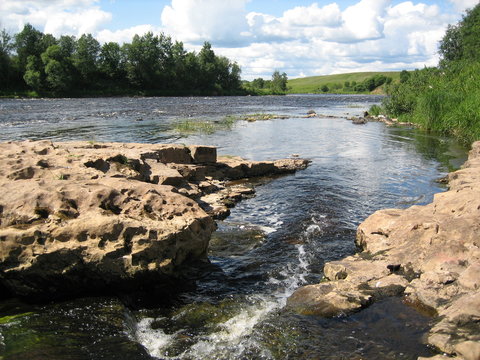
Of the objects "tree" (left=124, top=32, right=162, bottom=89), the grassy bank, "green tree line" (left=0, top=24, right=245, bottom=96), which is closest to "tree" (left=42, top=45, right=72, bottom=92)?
"green tree line" (left=0, top=24, right=245, bottom=96)

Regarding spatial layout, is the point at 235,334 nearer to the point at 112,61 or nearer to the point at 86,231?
the point at 86,231

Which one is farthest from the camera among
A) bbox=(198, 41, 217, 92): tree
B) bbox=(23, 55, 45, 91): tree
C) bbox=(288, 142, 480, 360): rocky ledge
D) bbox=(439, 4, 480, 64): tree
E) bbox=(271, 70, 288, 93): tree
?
bbox=(271, 70, 288, 93): tree

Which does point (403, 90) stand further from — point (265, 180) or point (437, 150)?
point (265, 180)

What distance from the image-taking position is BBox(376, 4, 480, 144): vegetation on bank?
2589 centimetres

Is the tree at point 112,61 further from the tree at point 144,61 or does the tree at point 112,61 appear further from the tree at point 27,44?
the tree at point 27,44

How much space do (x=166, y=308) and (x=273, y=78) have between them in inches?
7577

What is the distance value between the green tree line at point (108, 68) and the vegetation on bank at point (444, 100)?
80.0 m

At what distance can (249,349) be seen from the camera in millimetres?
6266

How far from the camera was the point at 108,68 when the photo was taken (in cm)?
11694

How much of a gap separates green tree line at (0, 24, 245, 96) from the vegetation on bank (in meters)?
80.0

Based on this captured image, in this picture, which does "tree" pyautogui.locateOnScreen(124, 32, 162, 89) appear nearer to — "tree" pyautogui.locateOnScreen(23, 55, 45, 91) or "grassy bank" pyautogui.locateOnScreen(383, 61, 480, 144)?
"tree" pyautogui.locateOnScreen(23, 55, 45, 91)

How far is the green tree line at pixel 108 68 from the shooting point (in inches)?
3787

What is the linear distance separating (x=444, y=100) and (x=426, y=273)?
2662 cm

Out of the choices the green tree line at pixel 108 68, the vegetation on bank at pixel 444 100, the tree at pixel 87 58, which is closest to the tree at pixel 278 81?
the green tree line at pixel 108 68
